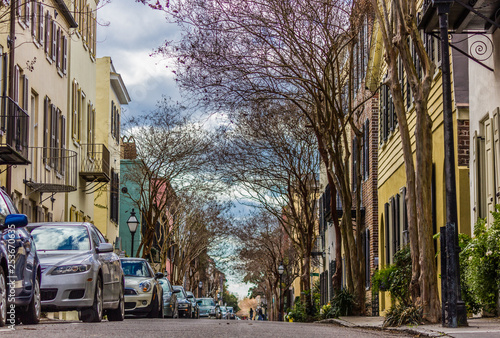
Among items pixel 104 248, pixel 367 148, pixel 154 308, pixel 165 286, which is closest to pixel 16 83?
pixel 154 308

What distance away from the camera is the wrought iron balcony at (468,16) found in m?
15.3

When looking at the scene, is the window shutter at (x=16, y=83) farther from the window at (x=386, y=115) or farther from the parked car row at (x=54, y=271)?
the window at (x=386, y=115)

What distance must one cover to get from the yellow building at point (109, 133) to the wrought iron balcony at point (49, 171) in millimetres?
9754

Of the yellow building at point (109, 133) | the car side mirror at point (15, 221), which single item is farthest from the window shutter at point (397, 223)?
the yellow building at point (109, 133)

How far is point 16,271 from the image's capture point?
11359 millimetres

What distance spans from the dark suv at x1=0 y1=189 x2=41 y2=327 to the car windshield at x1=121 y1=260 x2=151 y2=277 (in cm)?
999

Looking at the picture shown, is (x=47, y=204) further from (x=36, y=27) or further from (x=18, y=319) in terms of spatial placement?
(x=18, y=319)

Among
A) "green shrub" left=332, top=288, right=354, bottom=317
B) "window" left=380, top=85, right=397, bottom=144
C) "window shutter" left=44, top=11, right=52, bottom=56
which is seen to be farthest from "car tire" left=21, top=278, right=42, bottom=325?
"window shutter" left=44, top=11, right=52, bottom=56

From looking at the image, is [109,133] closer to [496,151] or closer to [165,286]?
[165,286]

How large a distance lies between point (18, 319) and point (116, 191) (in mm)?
31875

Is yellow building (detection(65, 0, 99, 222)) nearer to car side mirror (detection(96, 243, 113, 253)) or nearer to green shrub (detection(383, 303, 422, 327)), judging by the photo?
car side mirror (detection(96, 243, 113, 253))

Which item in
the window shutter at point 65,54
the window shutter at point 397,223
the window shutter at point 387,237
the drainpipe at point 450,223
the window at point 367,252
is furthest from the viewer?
the window at point 367,252

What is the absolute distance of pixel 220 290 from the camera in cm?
15400

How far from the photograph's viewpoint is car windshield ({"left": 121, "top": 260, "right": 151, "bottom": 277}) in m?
22.6
